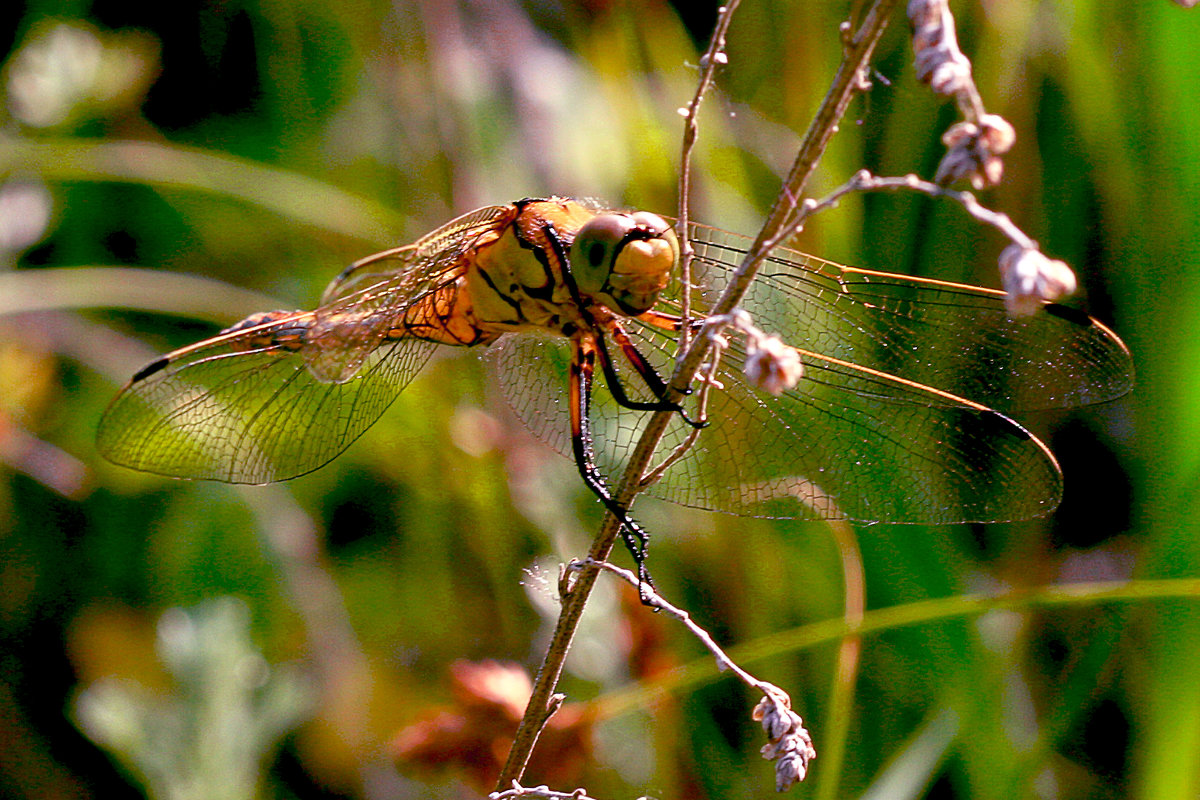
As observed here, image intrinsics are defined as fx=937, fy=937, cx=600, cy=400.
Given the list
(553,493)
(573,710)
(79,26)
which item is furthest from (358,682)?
(79,26)

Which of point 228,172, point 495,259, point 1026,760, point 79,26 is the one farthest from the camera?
point 79,26

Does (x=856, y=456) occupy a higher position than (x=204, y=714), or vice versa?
(x=856, y=456)

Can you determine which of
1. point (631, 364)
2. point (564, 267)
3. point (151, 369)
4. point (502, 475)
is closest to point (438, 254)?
point (564, 267)

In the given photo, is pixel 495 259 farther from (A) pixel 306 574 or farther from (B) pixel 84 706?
(A) pixel 306 574

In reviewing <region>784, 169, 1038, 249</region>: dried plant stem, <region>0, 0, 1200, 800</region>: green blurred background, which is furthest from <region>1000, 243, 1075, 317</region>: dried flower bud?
<region>0, 0, 1200, 800</region>: green blurred background

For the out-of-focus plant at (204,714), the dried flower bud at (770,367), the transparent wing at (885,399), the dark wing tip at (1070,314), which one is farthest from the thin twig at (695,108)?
the out-of-focus plant at (204,714)

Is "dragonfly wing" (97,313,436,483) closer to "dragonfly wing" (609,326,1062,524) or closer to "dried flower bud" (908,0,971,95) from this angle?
"dragonfly wing" (609,326,1062,524)

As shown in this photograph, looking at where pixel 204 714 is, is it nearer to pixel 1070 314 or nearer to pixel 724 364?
pixel 724 364
